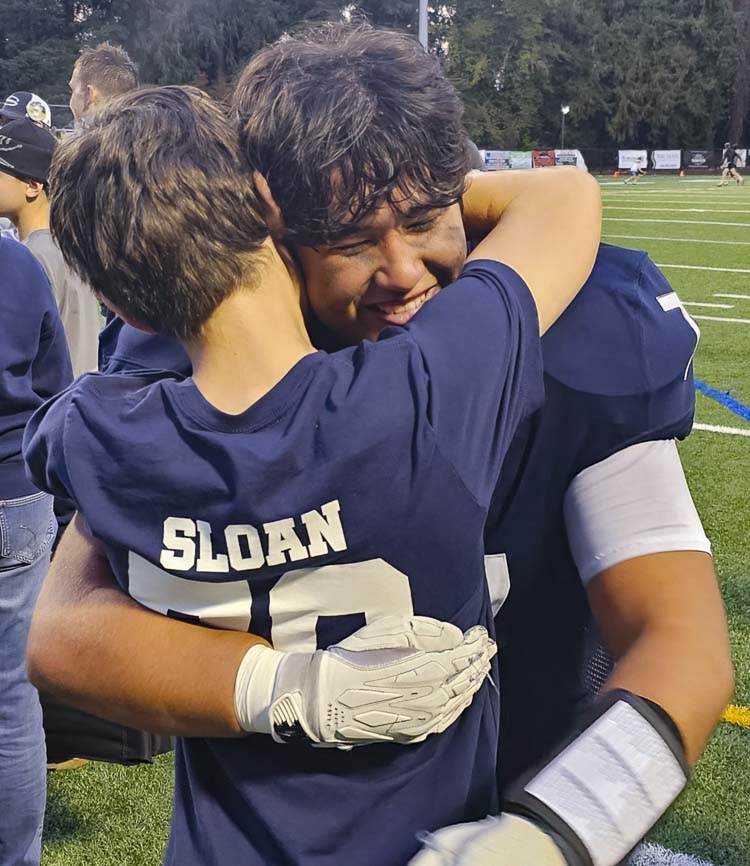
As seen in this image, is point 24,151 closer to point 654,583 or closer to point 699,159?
point 654,583

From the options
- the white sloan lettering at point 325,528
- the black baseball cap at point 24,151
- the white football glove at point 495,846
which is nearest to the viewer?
the white football glove at point 495,846

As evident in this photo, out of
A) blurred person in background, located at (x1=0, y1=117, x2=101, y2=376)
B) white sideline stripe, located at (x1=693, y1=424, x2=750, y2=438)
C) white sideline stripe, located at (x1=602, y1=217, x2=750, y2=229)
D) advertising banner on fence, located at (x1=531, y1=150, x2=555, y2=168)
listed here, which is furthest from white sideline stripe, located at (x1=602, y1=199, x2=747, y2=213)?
blurred person in background, located at (x1=0, y1=117, x2=101, y2=376)

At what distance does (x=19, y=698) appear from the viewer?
290 centimetres

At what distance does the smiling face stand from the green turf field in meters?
Answer: 0.72

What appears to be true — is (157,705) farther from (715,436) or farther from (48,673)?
(715,436)

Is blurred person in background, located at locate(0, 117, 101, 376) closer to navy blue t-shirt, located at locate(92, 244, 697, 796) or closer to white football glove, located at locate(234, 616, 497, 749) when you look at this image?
navy blue t-shirt, located at locate(92, 244, 697, 796)

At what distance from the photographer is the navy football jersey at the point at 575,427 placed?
129cm

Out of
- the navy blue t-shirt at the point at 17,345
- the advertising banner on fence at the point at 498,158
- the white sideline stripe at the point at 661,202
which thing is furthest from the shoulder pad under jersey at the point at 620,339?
the advertising banner on fence at the point at 498,158

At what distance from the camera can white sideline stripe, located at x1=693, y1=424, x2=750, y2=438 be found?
7012 millimetres

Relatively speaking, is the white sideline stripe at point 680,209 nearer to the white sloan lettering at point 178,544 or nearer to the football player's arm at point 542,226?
the football player's arm at point 542,226

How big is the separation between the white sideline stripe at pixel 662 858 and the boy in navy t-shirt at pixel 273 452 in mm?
1969

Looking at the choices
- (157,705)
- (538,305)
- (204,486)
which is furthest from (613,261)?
(157,705)

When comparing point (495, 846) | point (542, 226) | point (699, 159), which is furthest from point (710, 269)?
point (699, 159)

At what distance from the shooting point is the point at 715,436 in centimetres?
699
